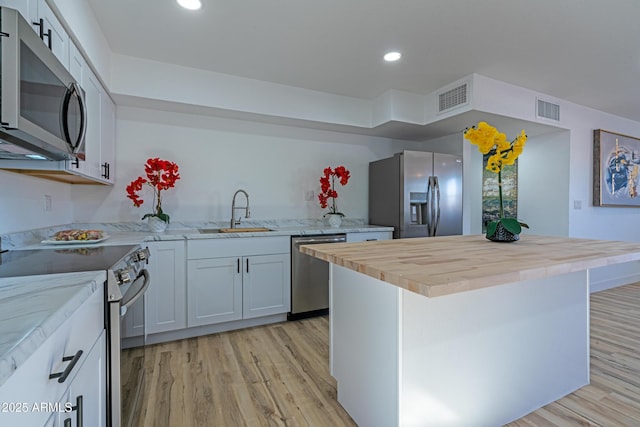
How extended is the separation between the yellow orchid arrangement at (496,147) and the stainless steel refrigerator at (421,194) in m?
1.49

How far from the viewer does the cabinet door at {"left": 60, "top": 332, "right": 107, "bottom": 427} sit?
872 mm

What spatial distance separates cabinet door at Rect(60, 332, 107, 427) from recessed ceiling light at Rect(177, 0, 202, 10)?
194 centimetres

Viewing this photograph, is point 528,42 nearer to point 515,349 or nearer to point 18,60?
point 515,349

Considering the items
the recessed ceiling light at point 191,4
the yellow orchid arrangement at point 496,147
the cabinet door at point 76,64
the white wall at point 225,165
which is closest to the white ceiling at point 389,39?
the recessed ceiling light at point 191,4

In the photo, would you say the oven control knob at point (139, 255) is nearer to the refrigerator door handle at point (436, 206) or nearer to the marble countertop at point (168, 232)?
the marble countertop at point (168, 232)

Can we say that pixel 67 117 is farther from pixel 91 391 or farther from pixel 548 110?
pixel 548 110

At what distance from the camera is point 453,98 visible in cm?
313

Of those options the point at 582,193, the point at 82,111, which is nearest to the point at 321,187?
the point at 82,111

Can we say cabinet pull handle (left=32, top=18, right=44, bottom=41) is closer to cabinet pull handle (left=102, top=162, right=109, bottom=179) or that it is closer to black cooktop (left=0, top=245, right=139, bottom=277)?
black cooktop (left=0, top=245, right=139, bottom=277)

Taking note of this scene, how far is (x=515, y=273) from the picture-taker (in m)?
1.09

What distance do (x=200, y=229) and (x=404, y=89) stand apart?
2.63 meters

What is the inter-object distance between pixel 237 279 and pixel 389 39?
2.38 meters

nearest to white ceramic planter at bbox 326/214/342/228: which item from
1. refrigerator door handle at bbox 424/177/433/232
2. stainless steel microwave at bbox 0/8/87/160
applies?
refrigerator door handle at bbox 424/177/433/232

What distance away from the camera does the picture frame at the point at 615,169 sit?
4023 mm
